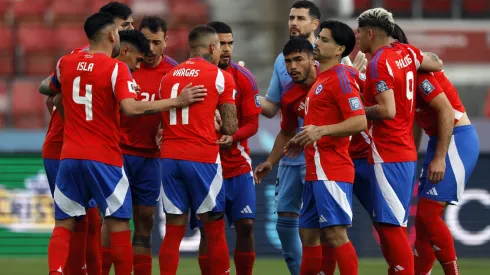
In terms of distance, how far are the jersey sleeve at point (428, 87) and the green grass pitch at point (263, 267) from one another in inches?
122

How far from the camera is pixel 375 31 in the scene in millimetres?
8234

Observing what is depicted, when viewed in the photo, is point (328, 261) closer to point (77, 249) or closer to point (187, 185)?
point (187, 185)

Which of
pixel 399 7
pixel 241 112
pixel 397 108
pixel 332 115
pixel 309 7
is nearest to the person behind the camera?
pixel 332 115

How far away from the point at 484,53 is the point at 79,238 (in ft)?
37.3

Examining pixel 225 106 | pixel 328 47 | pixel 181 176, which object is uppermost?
pixel 328 47

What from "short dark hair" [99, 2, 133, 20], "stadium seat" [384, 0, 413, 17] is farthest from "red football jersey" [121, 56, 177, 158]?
"stadium seat" [384, 0, 413, 17]

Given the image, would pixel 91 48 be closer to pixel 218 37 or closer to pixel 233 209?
pixel 218 37

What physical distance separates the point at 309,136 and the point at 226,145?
1265 mm

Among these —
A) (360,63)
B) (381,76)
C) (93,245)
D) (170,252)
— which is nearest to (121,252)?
(170,252)

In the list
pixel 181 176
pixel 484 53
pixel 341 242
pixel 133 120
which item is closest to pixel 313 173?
pixel 341 242

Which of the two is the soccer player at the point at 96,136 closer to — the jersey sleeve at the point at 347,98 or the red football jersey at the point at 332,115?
the red football jersey at the point at 332,115

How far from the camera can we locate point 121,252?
8.00 metres

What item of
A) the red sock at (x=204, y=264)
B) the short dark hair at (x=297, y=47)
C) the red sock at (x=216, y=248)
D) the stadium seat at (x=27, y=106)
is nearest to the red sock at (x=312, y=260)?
the red sock at (x=216, y=248)

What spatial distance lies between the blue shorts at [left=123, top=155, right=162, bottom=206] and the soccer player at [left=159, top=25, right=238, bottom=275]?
0.77m
